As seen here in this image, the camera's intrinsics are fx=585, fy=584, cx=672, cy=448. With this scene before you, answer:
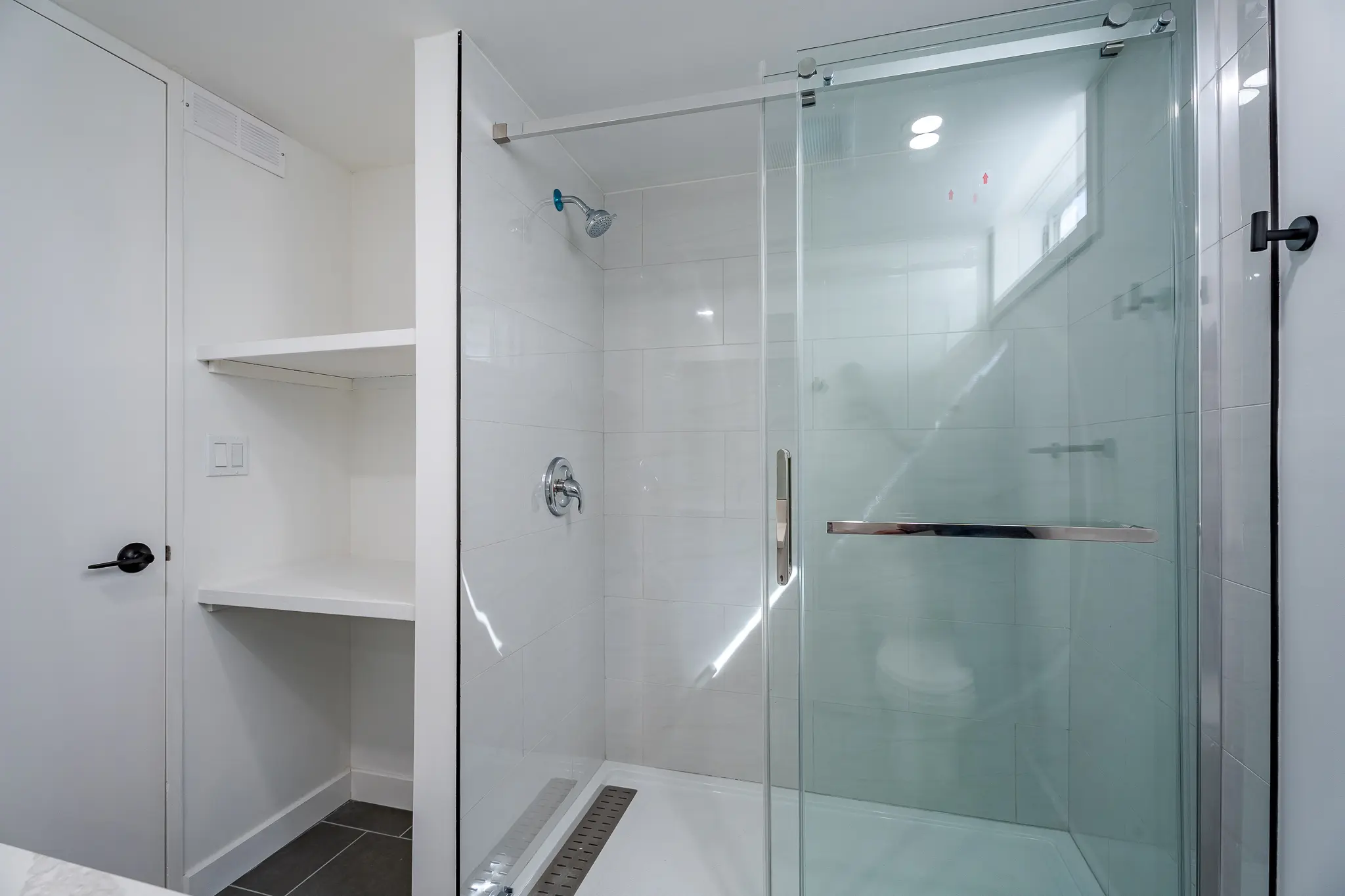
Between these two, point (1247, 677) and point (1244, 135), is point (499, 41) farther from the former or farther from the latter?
point (1247, 677)

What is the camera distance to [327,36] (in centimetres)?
142

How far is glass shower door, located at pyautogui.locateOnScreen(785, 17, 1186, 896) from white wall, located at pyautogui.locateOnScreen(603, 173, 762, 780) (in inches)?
35.2

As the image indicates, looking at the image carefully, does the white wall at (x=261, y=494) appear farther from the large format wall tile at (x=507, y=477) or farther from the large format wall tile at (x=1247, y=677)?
the large format wall tile at (x=1247, y=677)

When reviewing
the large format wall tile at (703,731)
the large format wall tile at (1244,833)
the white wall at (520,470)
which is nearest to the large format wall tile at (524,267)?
the white wall at (520,470)

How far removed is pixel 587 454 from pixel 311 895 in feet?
4.84

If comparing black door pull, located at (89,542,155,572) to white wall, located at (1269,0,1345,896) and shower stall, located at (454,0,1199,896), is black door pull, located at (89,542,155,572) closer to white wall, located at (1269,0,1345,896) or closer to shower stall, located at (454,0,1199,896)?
shower stall, located at (454,0,1199,896)

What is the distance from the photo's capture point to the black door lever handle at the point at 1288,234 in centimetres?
83

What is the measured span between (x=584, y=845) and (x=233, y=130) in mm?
2360

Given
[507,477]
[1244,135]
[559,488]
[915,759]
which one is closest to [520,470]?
[507,477]

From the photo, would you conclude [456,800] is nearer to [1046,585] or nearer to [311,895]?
[311,895]

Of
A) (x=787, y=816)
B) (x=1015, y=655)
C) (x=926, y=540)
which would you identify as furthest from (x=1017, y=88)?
(x=787, y=816)

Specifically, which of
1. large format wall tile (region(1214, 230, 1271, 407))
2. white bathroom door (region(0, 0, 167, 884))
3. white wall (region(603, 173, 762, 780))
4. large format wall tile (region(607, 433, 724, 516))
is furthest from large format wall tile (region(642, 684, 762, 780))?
large format wall tile (region(1214, 230, 1271, 407))

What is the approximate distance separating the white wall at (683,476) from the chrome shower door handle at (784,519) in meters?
0.87

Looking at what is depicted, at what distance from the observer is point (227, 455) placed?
1.66 metres
